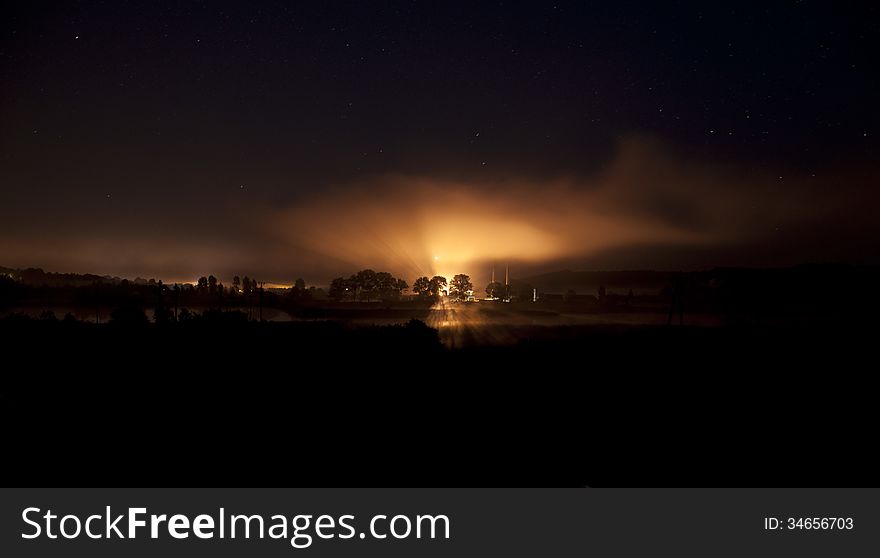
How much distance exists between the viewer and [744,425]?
1202 cm

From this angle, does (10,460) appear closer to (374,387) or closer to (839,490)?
(374,387)

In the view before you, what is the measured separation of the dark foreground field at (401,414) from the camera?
844cm

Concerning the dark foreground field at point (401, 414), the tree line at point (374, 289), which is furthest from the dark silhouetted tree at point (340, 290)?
the dark foreground field at point (401, 414)

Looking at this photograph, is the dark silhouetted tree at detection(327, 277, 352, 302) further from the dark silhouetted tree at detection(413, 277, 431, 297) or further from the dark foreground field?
the dark foreground field

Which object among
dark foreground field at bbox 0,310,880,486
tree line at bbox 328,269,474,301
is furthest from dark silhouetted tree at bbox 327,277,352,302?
dark foreground field at bbox 0,310,880,486

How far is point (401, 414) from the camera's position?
38.9 feet

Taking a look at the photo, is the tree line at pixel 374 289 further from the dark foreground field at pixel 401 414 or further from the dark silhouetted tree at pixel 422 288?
the dark foreground field at pixel 401 414

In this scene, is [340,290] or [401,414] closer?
[401,414]

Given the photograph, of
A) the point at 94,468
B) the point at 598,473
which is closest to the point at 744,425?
the point at 598,473

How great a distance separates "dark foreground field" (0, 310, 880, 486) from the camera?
844 centimetres

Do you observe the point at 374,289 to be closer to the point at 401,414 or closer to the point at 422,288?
the point at 422,288

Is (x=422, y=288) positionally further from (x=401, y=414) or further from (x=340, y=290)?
(x=401, y=414)

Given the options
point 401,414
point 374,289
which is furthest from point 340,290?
point 401,414

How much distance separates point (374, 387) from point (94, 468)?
762 cm
